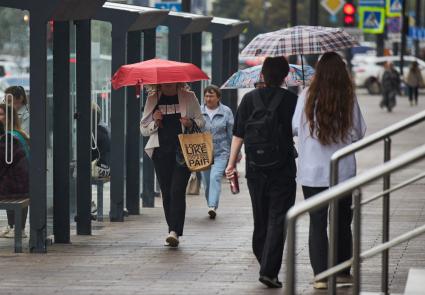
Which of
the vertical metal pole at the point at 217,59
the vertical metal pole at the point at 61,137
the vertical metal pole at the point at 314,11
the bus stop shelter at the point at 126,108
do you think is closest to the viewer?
the vertical metal pole at the point at 61,137

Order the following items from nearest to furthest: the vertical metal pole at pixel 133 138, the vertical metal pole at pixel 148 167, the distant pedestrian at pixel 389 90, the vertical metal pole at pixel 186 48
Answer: the vertical metal pole at pixel 133 138, the vertical metal pole at pixel 148 167, the vertical metal pole at pixel 186 48, the distant pedestrian at pixel 389 90

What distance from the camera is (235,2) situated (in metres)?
99.6

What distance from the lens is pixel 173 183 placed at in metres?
11.3

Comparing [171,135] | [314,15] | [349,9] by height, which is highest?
[349,9]

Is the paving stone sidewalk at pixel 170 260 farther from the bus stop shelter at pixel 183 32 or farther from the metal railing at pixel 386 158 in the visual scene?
the bus stop shelter at pixel 183 32

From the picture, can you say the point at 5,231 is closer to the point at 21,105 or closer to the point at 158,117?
the point at 21,105

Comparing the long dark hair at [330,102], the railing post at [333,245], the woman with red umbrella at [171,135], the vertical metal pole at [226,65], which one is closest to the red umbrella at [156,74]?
the woman with red umbrella at [171,135]

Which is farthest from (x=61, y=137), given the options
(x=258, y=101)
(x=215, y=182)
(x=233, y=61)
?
(x=233, y=61)

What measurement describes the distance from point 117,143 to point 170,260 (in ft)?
11.0

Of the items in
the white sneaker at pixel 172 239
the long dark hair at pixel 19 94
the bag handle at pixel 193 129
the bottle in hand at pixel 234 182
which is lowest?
the white sneaker at pixel 172 239

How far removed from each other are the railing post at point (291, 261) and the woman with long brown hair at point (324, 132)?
3571mm

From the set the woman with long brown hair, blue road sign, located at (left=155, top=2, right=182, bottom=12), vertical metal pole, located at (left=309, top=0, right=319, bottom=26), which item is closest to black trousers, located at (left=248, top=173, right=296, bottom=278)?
the woman with long brown hair

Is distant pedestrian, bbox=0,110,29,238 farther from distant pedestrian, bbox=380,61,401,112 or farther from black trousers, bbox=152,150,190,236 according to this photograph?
distant pedestrian, bbox=380,61,401,112

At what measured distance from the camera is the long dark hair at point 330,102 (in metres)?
8.82
